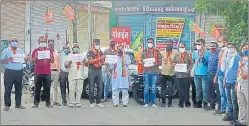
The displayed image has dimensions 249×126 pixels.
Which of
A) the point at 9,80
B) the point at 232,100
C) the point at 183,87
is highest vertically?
the point at 9,80

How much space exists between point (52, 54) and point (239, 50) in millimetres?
4681

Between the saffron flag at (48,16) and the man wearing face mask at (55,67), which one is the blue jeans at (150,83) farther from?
the saffron flag at (48,16)

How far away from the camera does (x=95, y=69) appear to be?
1148 centimetres

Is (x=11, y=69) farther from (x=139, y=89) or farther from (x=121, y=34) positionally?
(x=121, y=34)

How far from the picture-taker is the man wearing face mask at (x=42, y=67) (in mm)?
11062

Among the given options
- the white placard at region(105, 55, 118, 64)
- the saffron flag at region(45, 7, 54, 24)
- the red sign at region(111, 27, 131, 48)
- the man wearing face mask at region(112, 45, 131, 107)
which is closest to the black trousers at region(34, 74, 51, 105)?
the white placard at region(105, 55, 118, 64)

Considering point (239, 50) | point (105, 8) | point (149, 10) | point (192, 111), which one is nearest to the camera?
point (239, 50)

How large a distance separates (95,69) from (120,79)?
72 centimetres

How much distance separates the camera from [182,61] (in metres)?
11.7

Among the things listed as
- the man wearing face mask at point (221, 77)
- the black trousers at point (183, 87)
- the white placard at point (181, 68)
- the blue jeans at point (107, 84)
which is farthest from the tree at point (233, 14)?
the blue jeans at point (107, 84)

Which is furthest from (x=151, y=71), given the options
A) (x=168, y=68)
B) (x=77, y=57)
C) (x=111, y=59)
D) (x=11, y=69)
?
(x=11, y=69)

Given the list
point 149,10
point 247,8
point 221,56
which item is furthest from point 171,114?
point 149,10

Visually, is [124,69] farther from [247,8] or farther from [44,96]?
[247,8]

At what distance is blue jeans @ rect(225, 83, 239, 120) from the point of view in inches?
362
